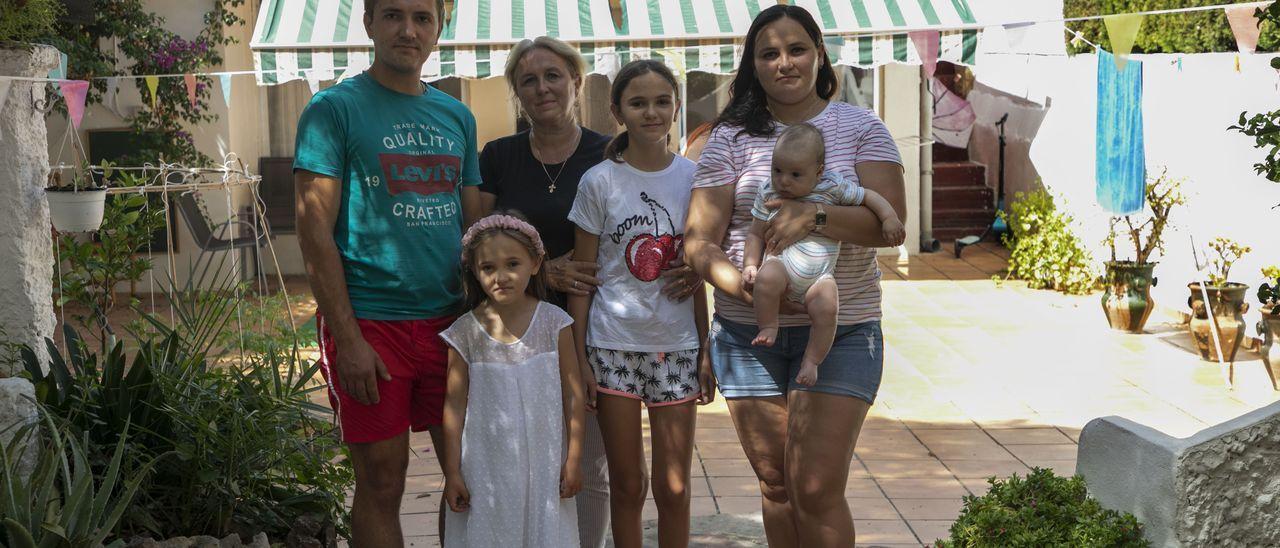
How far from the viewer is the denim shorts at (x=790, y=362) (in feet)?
9.93

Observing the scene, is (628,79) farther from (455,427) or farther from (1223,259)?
(1223,259)

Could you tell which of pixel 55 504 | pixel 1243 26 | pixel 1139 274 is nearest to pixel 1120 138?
pixel 1139 274

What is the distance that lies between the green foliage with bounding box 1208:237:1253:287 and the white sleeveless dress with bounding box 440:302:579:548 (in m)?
5.81

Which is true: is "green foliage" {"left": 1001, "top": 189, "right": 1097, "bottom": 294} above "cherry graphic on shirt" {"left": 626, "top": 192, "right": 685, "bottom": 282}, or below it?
below

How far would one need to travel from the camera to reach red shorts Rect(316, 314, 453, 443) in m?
3.12

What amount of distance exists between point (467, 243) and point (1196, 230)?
709cm

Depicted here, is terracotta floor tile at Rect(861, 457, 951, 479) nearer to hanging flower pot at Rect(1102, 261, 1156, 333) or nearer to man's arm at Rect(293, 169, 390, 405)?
man's arm at Rect(293, 169, 390, 405)

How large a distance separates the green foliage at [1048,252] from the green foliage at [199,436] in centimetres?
784

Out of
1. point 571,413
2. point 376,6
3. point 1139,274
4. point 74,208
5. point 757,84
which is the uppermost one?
point 376,6

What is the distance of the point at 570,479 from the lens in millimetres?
3281

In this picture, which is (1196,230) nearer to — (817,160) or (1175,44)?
(1175,44)

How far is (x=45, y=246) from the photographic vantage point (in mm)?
4488

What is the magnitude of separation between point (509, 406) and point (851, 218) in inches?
42.0

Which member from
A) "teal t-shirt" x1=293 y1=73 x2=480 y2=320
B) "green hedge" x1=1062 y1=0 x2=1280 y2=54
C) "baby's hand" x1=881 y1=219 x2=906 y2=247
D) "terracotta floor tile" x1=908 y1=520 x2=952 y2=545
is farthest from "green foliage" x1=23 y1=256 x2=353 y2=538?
"green hedge" x1=1062 y1=0 x2=1280 y2=54
